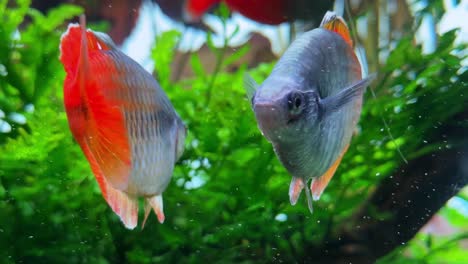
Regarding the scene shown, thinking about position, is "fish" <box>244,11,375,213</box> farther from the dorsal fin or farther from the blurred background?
the blurred background

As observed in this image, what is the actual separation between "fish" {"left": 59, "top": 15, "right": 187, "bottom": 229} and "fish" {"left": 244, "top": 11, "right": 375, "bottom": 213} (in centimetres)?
17

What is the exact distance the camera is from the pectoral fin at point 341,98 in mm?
722

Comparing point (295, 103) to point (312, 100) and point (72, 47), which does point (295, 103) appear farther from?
point (72, 47)

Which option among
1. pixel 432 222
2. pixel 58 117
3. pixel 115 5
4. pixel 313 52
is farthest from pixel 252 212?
pixel 313 52

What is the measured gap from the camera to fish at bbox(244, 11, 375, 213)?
69 centimetres

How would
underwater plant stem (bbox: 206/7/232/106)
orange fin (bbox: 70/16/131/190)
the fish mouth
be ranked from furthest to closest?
underwater plant stem (bbox: 206/7/232/106) → orange fin (bbox: 70/16/131/190) → the fish mouth

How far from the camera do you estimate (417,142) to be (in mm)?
1495

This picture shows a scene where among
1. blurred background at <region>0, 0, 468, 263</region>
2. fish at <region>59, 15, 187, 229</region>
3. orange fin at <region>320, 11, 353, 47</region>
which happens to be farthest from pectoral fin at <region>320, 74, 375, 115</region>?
blurred background at <region>0, 0, 468, 263</region>

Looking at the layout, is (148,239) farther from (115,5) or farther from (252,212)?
(115,5)

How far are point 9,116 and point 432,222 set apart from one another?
129 cm

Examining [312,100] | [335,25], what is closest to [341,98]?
[312,100]

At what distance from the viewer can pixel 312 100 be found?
0.73m

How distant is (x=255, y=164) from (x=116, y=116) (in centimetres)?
82

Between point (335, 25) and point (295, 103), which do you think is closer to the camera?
point (295, 103)
